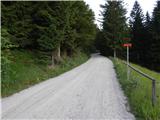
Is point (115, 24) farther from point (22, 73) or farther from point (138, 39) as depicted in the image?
point (22, 73)

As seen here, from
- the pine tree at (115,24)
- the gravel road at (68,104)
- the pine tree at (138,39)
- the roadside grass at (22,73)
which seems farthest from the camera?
the pine tree at (138,39)

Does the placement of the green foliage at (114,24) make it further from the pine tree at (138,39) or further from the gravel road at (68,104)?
the gravel road at (68,104)

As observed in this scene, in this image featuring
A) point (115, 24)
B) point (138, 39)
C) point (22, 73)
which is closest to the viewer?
point (22, 73)

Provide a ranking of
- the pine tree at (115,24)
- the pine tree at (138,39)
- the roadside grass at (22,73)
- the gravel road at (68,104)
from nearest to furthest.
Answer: the gravel road at (68,104), the roadside grass at (22,73), the pine tree at (115,24), the pine tree at (138,39)

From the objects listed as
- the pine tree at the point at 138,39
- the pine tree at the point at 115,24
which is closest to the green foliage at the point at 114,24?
the pine tree at the point at 115,24

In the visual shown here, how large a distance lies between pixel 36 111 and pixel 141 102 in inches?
133

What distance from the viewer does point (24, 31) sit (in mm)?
17688

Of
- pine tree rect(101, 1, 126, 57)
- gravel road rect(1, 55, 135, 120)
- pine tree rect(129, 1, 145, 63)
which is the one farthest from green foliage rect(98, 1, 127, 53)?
gravel road rect(1, 55, 135, 120)

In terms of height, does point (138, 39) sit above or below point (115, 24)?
below

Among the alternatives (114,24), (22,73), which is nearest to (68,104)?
(22,73)

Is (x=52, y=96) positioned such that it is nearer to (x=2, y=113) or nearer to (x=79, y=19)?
(x=2, y=113)

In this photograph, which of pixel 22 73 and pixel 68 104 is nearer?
pixel 68 104

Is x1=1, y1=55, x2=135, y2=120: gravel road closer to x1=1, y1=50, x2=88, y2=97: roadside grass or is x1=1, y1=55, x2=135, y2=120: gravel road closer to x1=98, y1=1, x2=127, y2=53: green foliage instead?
x1=1, y1=50, x2=88, y2=97: roadside grass

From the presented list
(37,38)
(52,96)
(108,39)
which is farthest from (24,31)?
(108,39)
